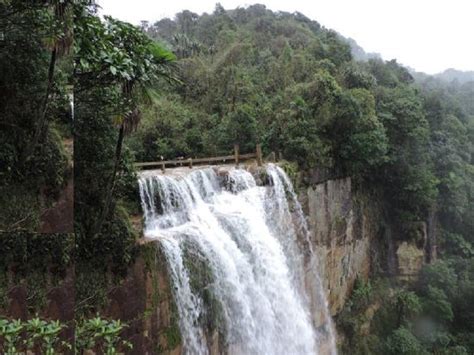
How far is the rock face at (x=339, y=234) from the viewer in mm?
12125

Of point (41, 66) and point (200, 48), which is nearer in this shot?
point (41, 66)

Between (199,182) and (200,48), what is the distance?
1456 centimetres

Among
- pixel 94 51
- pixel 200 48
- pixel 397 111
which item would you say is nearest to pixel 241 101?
pixel 397 111

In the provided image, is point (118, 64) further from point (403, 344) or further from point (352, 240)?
point (403, 344)

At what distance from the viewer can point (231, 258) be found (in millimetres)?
6949

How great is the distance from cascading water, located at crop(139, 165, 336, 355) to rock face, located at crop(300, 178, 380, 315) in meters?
2.02

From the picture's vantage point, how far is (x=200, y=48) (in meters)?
21.7

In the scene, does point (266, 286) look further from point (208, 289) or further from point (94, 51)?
point (94, 51)

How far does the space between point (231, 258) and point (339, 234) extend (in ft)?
23.2

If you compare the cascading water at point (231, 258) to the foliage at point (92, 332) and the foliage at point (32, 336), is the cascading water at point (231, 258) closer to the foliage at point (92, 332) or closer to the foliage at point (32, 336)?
the foliage at point (92, 332)

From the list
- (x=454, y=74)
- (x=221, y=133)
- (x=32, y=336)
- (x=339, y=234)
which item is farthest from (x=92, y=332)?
(x=454, y=74)

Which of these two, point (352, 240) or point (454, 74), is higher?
point (454, 74)

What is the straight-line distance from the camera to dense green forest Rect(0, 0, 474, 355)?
1.36 meters

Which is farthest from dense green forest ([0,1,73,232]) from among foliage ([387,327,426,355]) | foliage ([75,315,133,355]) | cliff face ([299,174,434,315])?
foliage ([387,327,426,355])
